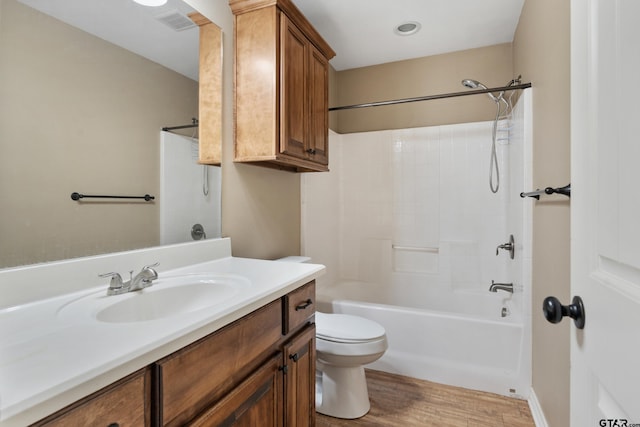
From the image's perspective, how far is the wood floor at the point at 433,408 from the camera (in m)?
1.66

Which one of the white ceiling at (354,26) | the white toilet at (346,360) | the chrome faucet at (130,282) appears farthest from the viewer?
the white toilet at (346,360)

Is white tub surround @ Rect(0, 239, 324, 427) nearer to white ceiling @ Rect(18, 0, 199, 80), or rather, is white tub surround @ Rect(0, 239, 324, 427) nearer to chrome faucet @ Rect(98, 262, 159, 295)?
chrome faucet @ Rect(98, 262, 159, 295)

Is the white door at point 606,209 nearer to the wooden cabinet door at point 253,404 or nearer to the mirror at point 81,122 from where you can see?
the wooden cabinet door at point 253,404

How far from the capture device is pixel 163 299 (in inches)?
42.5

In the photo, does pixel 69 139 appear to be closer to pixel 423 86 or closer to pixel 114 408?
pixel 114 408

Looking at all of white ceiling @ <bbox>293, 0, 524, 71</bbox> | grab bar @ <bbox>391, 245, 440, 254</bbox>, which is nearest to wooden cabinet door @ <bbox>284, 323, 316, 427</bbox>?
grab bar @ <bbox>391, 245, 440, 254</bbox>

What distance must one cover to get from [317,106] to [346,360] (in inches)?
57.0

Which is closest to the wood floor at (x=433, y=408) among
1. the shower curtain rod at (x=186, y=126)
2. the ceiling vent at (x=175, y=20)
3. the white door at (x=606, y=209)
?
the white door at (x=606, y=209)

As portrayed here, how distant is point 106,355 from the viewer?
56cm

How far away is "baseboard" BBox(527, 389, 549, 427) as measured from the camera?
61.6 inches

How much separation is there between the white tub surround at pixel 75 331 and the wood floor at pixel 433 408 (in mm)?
1031

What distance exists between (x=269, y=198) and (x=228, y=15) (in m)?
1.00

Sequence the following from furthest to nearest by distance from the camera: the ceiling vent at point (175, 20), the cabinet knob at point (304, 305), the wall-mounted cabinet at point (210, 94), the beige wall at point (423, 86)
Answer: the beige wall at point (423, 86), the wall-mounted cabinet at point (210, 94), the ceiling vent at point (175, 20), the cabinet knob at point (304, 305)

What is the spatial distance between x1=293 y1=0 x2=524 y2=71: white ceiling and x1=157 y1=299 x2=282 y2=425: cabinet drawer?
1.99 metres
